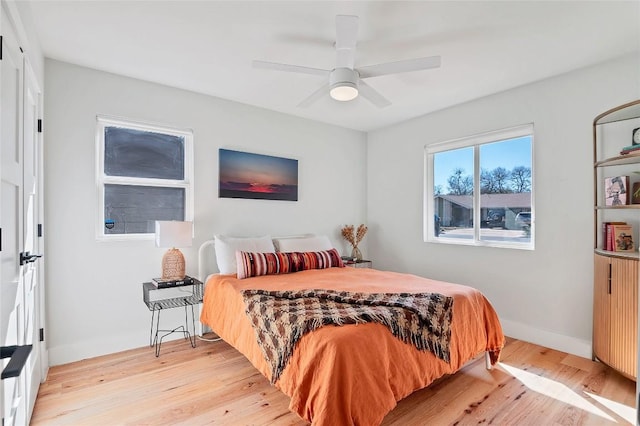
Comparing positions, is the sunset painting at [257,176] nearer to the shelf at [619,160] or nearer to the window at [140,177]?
the window at [140,177]

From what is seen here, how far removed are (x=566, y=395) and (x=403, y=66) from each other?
251cm

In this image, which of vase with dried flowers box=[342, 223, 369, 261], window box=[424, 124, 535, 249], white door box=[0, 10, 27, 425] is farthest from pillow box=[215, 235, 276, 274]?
window box=[424, 124, 535, 249]

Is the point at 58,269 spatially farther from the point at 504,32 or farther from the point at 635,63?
the point at 635,63

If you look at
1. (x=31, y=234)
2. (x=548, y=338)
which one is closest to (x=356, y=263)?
(x=548, y=338)

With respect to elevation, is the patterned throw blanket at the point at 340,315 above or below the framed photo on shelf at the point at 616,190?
below

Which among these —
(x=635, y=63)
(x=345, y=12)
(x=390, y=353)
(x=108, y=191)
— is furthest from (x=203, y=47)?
(x=635, y=63)

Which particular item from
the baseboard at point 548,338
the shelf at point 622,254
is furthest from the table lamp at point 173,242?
the shelf at point 622,254

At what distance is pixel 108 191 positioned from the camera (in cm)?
304

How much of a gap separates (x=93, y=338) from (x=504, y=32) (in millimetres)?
4124

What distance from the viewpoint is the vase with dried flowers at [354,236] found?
4.62m

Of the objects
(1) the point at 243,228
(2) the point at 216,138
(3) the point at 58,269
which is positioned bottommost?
(3) the point at 58,269

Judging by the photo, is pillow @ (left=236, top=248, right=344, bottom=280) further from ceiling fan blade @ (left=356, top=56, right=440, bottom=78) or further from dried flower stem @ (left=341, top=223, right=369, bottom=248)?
ceiling fan blade @ (left=356, top=56, right=440, bottom=78)

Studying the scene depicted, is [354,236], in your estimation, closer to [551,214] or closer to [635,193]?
[551,214]

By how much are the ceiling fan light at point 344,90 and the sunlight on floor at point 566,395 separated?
2.50 metres
